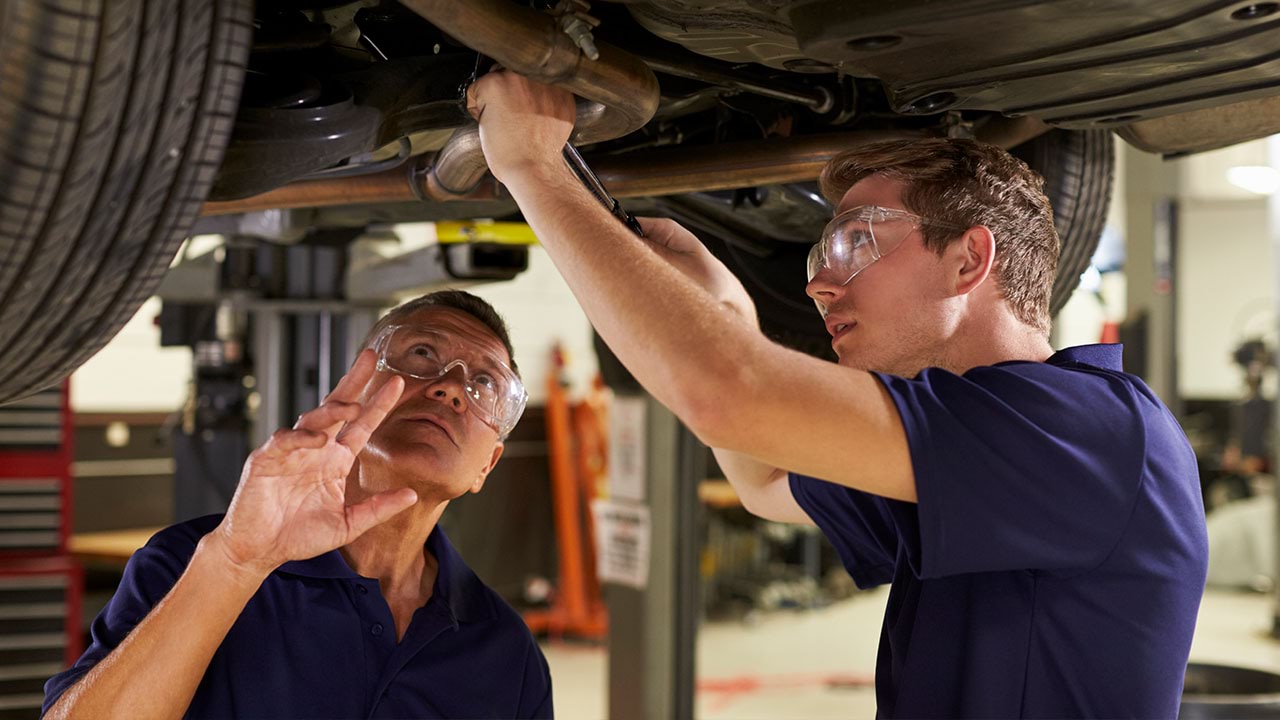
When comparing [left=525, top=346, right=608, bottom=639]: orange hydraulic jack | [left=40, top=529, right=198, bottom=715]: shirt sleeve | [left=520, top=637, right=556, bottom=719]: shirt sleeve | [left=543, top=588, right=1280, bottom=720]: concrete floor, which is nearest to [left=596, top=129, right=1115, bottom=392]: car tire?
[left=520, top=637, right=556, bottom=719]: shirt sleeve

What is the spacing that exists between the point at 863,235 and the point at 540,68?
40cm

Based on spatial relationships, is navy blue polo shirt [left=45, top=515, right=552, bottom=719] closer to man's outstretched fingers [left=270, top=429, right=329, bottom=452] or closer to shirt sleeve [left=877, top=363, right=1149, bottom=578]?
man's outstretched fingers [left=270, top=429, right=329, bottom=452]

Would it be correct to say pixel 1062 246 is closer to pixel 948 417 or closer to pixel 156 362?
pixel 948 417

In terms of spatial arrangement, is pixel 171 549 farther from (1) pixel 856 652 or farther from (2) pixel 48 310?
(1) pixel 856 652

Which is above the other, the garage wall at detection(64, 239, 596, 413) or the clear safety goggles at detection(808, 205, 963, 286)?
the clear safety goggles at detection(808, 205, 963, 286)

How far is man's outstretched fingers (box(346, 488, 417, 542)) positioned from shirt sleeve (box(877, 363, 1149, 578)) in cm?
54

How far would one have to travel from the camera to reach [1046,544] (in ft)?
3.39

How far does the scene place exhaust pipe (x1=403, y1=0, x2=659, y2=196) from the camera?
3.07 ft

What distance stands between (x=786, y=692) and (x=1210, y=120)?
13.3ft

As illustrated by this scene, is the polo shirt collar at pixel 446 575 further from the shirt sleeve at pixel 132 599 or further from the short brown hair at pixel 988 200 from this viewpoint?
the short brown hair at pixel 988 200

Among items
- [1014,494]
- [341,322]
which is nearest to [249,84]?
[1014,494]

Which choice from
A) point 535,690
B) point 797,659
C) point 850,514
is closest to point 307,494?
point 535,690

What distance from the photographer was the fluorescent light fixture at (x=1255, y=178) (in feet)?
18.8

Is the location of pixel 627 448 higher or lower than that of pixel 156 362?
Answer: lower
